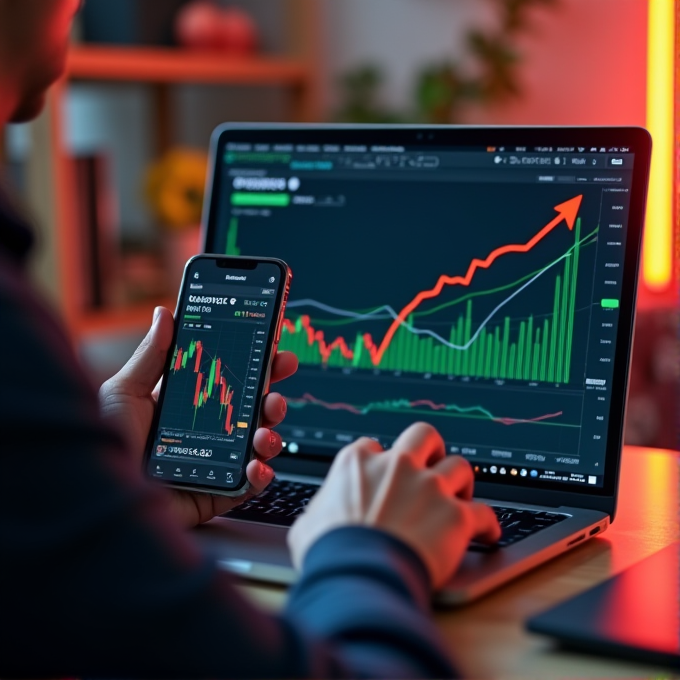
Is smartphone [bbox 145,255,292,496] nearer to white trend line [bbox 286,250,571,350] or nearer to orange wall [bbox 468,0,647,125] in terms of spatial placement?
white trend line [bbox 286,250,571,350]

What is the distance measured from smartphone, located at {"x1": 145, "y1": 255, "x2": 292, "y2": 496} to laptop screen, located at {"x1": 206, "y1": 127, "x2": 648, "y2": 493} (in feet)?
0.46

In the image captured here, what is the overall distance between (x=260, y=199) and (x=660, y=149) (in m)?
1.45

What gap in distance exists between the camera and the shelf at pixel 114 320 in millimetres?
2396

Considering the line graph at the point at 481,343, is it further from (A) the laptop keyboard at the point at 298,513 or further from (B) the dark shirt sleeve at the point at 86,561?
(B) the dark shirt sleeve at the point at 86,561

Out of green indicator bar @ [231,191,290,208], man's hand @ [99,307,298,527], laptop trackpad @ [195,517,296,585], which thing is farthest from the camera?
green indicator bar @ [231,191,290,208]

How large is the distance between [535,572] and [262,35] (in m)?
2.36

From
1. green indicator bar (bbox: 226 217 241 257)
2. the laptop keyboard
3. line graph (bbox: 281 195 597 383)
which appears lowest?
the laptop keyboard

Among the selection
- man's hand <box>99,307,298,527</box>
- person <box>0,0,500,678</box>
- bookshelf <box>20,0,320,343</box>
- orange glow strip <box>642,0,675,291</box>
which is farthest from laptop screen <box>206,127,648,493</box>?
orange glow strip <box>642,0,675,291</box>

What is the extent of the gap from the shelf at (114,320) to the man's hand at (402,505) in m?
1.67

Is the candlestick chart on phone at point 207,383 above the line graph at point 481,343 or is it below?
below

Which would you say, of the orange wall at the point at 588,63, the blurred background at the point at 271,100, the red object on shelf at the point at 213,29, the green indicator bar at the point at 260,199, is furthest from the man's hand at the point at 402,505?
the red object on shelf at the point at 213,29

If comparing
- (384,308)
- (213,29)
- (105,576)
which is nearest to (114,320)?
(213,29)

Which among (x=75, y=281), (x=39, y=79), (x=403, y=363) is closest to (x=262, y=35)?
(x=75, y=281)

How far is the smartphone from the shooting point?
Answer: 903mm
